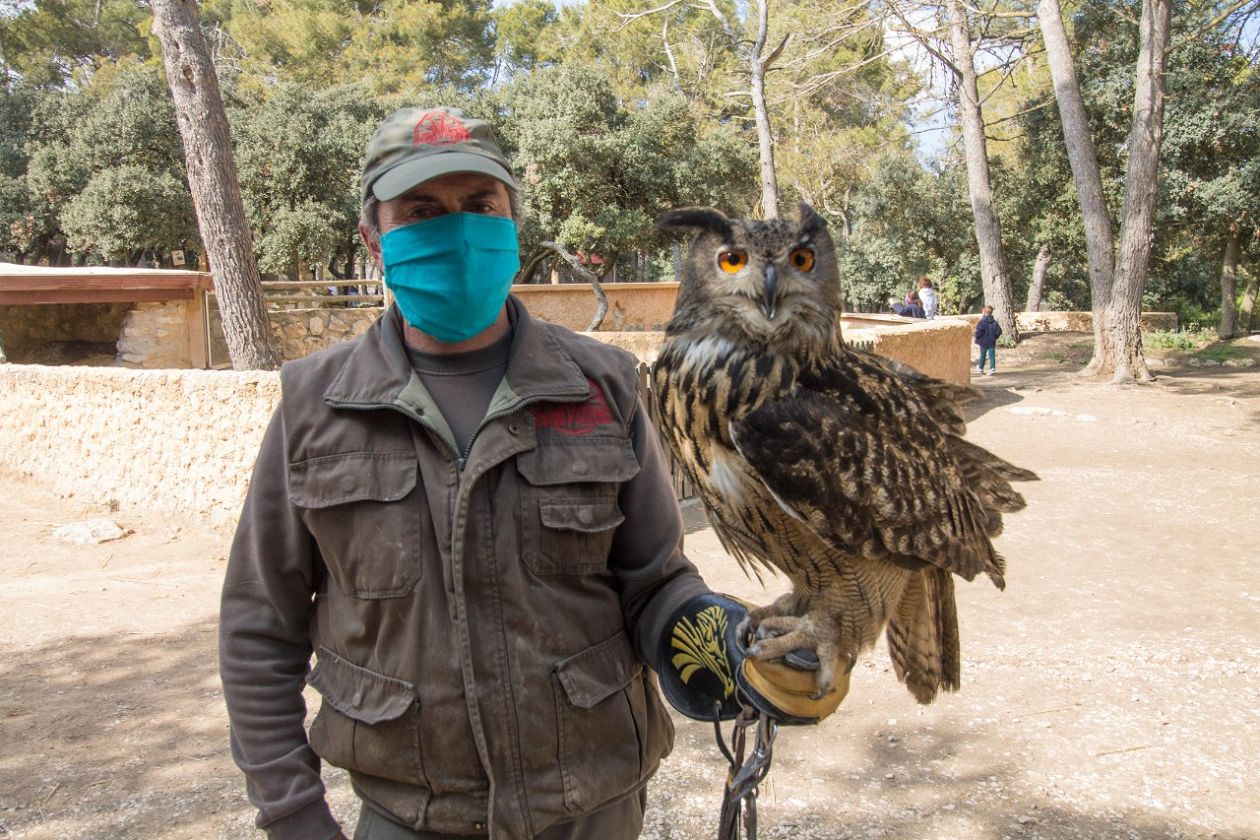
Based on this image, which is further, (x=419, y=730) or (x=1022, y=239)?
(x=1022, y=239)

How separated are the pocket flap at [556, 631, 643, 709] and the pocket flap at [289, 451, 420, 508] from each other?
44 centimetres

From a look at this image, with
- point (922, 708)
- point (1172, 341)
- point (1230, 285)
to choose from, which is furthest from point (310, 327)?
point (1230, 285)

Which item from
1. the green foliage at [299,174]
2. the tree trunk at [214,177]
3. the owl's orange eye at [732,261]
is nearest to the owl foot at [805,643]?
the owl's orange eye at [732,261]

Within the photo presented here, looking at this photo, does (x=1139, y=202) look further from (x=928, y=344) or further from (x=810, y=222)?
(x=810, y=222)

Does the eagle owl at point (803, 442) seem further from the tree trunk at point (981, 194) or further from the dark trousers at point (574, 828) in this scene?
the tree trunk at point (981, 194)

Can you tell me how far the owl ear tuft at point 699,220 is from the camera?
7.44 ft

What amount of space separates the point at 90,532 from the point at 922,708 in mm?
6265

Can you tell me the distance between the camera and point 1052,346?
740 inches

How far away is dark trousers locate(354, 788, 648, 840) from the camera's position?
5.40 feet

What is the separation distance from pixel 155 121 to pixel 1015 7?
926 inches

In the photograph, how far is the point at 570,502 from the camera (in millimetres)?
1650

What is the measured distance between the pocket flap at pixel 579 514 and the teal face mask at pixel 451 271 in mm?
388

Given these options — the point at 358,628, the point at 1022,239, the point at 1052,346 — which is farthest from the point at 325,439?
the point at 1022,239

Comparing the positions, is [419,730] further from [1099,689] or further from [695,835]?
[1099,689]
